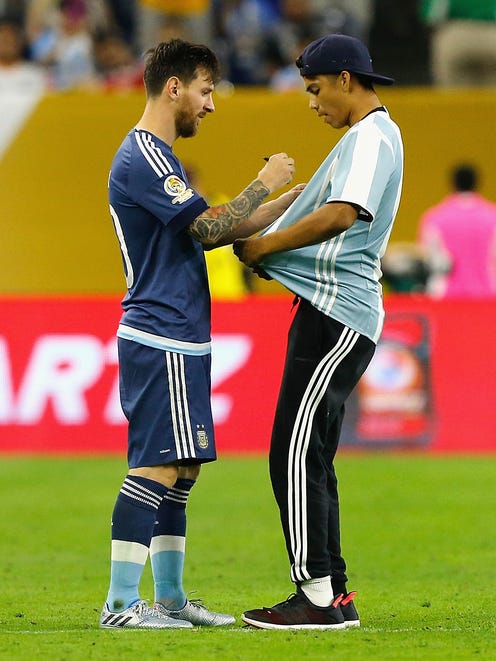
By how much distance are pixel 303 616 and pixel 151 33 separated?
11429mm

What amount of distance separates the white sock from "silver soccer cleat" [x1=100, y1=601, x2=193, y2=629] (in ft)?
1.87

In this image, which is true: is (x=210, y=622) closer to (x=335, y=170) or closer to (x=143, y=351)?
(x=143, y=351)

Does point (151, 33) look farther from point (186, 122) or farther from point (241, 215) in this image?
point (241, 215)

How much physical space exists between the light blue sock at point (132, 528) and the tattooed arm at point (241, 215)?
102 centimetres

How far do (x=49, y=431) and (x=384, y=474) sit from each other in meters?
3.04

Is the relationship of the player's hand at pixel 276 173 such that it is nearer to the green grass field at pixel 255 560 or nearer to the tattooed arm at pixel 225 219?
the tattooed arm at pixel 225 219

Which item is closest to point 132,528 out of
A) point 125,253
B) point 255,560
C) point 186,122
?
point 125,253

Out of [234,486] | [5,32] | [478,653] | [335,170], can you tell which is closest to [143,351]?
[335,170]

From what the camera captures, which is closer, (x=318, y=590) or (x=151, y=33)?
(x=318, y=590)

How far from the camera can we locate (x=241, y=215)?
610 centimetres

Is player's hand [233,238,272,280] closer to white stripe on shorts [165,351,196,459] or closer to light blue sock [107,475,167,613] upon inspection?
white stripe on shorts [165,351,196,459]

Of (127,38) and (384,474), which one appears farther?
(127,38)

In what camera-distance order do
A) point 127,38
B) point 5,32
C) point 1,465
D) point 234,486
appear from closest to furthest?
point 234,486
point 1,465
point 5,32
point 127,38

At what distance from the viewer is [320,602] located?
611 centimetres
